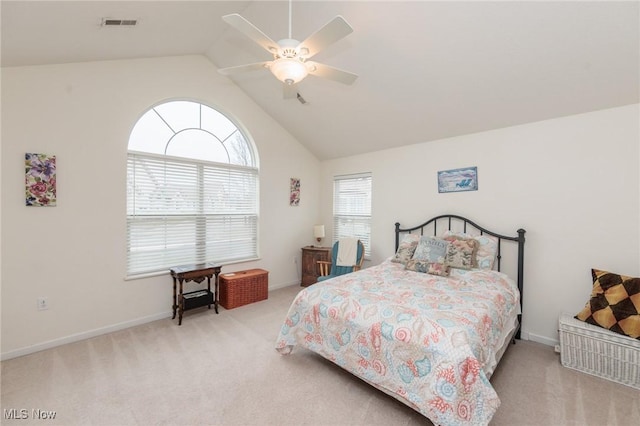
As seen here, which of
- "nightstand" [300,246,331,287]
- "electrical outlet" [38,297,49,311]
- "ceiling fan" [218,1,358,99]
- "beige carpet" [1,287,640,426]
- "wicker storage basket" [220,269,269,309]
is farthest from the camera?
"nightstand" [300,246,331,287]

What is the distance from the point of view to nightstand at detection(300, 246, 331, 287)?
4625 millimetres

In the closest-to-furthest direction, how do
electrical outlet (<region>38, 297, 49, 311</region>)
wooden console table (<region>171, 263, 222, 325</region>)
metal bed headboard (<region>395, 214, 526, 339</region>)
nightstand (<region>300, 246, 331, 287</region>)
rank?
electrical outlet (<region>38, 297, 49, 311</region>)
metal bed headboard (<region>395, 214, 526, 339</region>)
wooden console table (<region>171, 263, 222, 325</region>)
nightstand (<region>300, 246, 331, 287</region>)

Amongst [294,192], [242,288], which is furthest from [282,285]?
[294,192]

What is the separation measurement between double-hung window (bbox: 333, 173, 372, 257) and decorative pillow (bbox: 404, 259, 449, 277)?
4.67 ft

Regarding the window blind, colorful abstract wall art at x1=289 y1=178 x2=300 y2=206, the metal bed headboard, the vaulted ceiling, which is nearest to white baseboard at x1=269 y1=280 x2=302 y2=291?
the window blind

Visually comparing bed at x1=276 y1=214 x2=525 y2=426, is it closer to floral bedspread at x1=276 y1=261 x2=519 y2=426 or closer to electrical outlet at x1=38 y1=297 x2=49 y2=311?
floral bedspread at x1=276 y1=261 x2=519 y2=426

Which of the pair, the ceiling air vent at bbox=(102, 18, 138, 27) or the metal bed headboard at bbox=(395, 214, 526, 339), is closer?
the ceiling air vent at bbox=(102, 18, 138, 27)

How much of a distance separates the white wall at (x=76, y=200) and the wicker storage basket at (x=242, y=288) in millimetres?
698

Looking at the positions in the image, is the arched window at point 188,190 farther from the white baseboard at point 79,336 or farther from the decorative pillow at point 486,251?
the decorative pillow at point 486,251

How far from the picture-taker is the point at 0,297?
8.10ft

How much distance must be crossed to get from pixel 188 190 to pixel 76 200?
1.18 m

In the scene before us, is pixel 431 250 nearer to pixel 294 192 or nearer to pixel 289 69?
pixel 289 69

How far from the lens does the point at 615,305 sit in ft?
7.34

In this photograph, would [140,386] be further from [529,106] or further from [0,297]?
[529,106]
